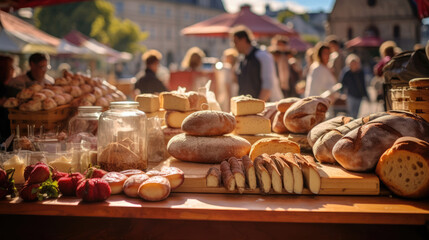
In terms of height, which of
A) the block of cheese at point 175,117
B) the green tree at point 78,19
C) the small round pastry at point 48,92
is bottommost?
the block of cheese at point 175,117

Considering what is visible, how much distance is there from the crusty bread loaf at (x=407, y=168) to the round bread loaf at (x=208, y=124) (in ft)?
3.22

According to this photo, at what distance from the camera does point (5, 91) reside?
13.7ft

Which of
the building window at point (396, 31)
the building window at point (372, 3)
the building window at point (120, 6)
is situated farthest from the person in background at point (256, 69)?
the building window at point (120, 6)

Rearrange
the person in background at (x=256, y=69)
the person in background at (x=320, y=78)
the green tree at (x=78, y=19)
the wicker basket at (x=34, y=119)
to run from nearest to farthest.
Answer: the wicker basket at (x=34, y=119), the person in background at (x=256, y=69), the person in background at (x=320, y=78), the green tree at (x=78, y=19)

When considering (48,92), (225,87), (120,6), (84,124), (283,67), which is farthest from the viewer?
(120,6)

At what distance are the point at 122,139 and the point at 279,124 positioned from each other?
1322mm

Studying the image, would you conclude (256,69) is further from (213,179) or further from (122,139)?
(213,179)

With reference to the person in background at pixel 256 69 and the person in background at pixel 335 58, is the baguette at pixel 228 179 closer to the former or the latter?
the person in background at pixel 256 69

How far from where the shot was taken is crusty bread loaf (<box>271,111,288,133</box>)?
126 inches

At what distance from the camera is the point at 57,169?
7.76ft

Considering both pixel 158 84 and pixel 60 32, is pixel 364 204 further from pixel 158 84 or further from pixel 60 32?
pixel 60 32

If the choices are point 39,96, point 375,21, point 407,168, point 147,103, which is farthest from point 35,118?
point 375,21

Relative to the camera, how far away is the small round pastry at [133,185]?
2.00m

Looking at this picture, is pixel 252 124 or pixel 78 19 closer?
pixel 252 124
